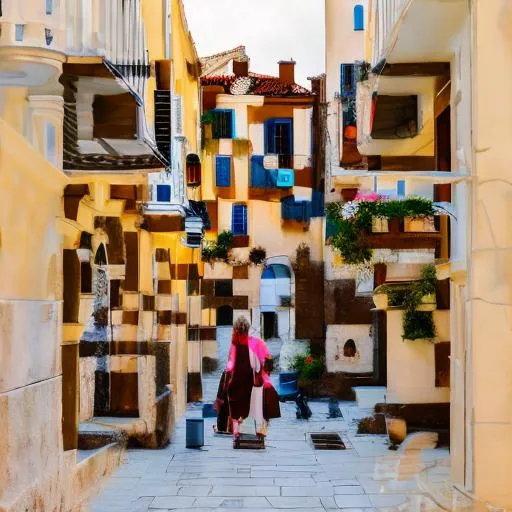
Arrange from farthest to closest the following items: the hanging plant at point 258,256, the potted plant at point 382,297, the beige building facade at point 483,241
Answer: the hanging plant at point 258,256 → the potted plant at point 382,297 → the beige building facade at point 483,241

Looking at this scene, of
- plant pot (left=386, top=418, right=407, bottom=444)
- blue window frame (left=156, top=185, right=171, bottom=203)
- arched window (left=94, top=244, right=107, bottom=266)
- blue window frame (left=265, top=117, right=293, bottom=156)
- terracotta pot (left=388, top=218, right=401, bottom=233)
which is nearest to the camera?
terracotta pot (left=388, top=218, right=401, bottom=233)

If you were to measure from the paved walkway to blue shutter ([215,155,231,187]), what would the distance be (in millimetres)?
14172

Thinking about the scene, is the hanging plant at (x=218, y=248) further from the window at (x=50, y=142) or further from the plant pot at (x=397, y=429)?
the window at (x=50, y=142)

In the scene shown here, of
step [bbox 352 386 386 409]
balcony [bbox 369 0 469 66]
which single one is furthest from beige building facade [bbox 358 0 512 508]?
step [bbox 352 386 386 409]

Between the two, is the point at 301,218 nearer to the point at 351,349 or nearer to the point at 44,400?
the point at 351,349

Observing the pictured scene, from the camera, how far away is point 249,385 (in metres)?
13.2

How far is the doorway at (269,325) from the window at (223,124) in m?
6.07

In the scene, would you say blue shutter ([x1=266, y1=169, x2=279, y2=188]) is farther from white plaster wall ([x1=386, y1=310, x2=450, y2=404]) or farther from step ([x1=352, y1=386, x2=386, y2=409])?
white plaster wall ([x1=386, y1=310, x2=450, y2=404])

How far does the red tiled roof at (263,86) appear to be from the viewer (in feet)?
93.0

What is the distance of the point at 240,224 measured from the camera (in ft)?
91.2

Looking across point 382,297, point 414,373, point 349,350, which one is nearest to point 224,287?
point 349,350

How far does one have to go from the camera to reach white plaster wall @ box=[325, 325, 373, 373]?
23.8 m

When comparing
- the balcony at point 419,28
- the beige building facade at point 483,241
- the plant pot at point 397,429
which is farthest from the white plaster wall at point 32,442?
the plant pot at point 397,429

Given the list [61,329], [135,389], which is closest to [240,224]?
[135,389]
